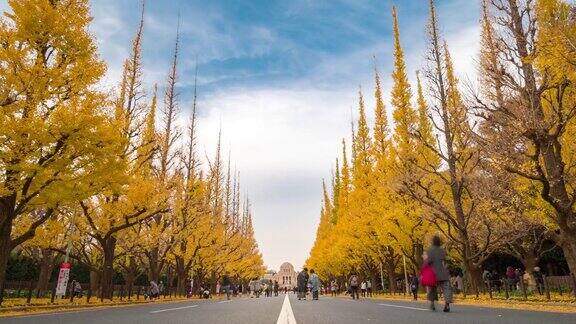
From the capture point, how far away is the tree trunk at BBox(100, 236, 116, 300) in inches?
715

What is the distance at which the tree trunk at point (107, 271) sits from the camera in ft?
59.5

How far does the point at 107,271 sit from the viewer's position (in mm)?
18719

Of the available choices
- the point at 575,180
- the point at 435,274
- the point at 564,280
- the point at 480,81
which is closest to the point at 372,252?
the point at 564,280

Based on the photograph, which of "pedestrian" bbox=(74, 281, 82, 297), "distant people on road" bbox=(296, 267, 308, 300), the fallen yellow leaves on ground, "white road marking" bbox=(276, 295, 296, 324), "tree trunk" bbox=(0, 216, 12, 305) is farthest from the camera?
"pedestrian" bbox=(74, 281, 82, 297)

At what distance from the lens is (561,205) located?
1095 centimetres

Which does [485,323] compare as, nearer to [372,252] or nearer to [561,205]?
[561,205]

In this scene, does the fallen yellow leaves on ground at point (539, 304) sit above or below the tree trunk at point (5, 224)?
below

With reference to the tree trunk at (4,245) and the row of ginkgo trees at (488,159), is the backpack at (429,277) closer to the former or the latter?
the row of ginkgo trees at (488,159)

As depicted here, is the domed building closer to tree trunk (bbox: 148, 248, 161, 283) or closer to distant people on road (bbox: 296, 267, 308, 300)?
tree trunk (bbox: 148, 248, 161, 283)

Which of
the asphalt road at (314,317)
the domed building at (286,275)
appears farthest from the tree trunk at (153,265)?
the domed building at (286,275)

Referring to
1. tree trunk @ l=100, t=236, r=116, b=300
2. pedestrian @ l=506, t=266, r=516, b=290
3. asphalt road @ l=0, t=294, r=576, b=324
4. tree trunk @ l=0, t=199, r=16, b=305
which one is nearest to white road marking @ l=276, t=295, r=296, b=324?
asphalt road @ l=0, t=294, r=576, b=324

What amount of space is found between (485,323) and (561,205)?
6613 mm

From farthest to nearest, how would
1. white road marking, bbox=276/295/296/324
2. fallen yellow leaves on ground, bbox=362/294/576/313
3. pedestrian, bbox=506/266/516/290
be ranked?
pedestrian, bbox=506/266/516/290 < fallen yellow leaves on ground, bbox=362/294/576/313 < white road marking, bbox=276/295/296/324

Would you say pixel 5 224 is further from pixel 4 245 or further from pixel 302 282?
pixel 302 282
